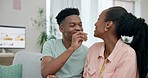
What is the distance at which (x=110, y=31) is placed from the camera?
1.47 m

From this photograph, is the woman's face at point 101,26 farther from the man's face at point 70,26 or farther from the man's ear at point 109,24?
the man's face at point 70,26

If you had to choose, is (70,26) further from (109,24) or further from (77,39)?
(109,24)

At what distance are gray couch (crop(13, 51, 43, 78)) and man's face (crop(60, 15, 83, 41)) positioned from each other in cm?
37

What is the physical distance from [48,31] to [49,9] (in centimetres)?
50

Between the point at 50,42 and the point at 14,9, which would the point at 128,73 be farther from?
the point at 14,9

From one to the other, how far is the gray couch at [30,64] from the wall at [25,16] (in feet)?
8.55

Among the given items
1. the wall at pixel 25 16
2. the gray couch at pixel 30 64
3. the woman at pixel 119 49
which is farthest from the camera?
the wall at pixel 25 16

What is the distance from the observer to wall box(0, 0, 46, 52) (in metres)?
4.52

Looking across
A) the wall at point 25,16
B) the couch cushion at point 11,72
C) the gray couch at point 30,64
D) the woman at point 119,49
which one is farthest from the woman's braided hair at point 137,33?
the wall at point 25,16

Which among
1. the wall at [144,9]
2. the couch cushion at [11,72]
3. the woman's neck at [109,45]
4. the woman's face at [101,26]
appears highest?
the wall at [144,9]

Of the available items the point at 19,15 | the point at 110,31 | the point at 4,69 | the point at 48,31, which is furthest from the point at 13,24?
the point at 110,31

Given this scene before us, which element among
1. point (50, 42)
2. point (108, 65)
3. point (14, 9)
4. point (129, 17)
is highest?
point (14, 9)

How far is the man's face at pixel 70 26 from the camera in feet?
5.49

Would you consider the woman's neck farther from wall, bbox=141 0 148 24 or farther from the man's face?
A: wall, bbox=141 0 148 24
